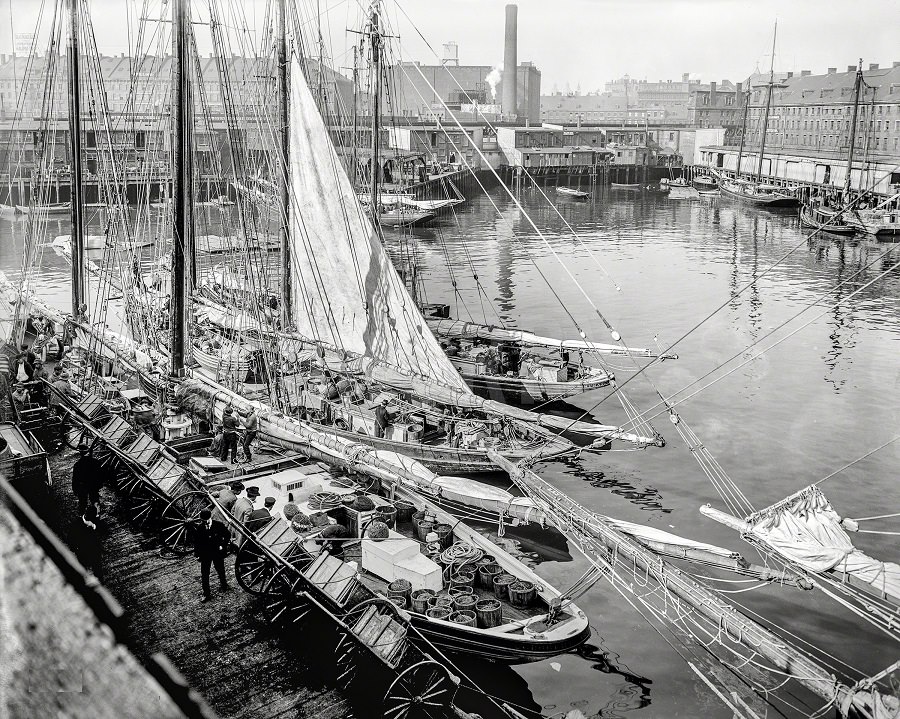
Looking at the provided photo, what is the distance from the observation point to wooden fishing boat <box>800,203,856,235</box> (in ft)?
274

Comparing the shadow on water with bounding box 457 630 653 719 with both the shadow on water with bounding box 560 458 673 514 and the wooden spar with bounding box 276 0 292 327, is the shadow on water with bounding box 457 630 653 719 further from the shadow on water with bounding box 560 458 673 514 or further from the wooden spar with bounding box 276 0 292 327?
the wooden spar with bounding box 276 0 292 327

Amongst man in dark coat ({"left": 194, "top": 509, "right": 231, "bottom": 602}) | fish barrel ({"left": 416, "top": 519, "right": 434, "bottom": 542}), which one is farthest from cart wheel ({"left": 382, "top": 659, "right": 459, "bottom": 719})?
man in dark coat ({"left": 194, "top": 509, "right": 231, "bottom": 602})

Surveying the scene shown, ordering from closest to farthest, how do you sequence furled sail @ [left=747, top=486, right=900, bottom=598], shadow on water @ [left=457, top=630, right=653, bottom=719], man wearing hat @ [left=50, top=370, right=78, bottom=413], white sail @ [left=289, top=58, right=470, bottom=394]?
furled sail @ [left=747, top=486, right=900, bottom=598]
shadow on water @ [left=457, top=630, right=653, bottom=719]
man wearing hat @ [left=50, top=370, right=78, bottom=413]
white sail @ [left=289, top=58, right=470, bottom=394]

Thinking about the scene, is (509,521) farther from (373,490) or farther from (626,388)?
(626,388)

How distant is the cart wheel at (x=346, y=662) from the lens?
15.1m

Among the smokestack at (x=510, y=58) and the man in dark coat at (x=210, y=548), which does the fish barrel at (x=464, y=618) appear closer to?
the man in dark coat at (x=210, y=548)

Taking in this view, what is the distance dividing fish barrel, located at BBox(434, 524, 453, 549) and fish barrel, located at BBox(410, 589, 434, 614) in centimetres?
213

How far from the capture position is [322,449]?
23078mm

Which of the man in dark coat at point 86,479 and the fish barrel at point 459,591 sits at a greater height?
the man in dark coat at point 86,479

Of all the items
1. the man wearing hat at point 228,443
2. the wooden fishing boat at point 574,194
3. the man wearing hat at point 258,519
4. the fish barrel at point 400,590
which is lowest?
the fish barrel at point 400,590

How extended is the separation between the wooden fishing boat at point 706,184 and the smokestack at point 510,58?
34.4 metres

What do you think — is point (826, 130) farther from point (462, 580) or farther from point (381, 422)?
point (462, 580)

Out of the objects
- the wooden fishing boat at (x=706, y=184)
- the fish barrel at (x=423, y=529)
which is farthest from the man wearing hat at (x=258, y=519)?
the wooden fishing boat at (x=706, y=184)

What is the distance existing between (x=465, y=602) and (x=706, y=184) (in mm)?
129364
